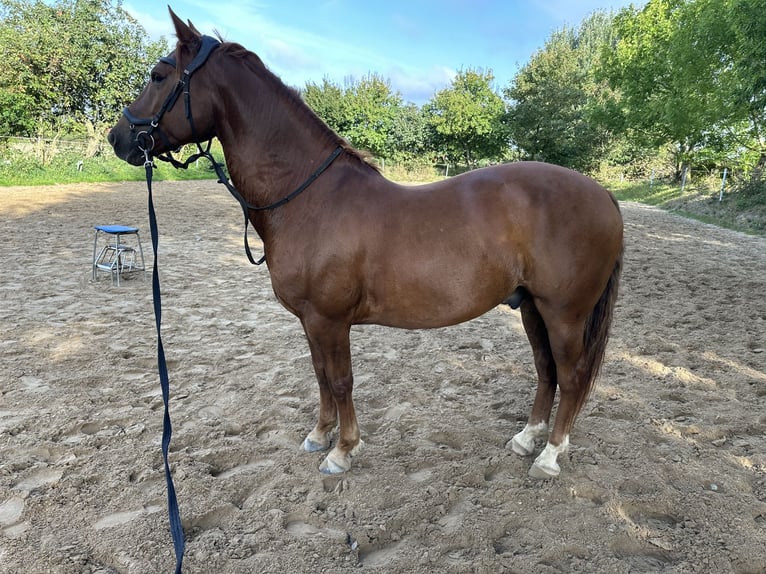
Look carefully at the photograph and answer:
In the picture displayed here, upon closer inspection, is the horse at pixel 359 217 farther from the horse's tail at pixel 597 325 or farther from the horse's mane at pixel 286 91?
the horse's tail at pixel 597 325

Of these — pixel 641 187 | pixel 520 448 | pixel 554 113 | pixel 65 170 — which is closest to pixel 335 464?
pixel 520 448

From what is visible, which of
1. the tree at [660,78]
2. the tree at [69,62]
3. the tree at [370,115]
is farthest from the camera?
the tree at [370,115]

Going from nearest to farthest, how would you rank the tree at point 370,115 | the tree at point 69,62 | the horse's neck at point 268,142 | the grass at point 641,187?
the horse's neck at point 268,142, the grass at point 641,187, the tree at point 69,62, the tree at point 370,115

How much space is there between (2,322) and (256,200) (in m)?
3.67

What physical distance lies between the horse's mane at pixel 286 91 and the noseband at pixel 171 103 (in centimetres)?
8

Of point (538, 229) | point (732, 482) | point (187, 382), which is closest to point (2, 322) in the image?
point (187, 382)

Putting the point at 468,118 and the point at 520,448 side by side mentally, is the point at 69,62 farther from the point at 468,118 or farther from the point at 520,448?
the point at 520,448

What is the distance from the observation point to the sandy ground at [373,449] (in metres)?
1.88

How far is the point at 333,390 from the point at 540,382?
130 centimetres

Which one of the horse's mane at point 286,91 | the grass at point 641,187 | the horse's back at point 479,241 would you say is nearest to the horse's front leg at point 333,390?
the horse's back at point 479,241

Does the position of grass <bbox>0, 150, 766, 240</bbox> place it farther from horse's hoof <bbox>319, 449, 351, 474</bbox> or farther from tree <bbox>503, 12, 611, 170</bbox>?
horse's hoof <bbox>319, 449, 351, 474</bbox>

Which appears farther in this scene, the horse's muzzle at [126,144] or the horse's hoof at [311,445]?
the horse's hoof at [311,445]

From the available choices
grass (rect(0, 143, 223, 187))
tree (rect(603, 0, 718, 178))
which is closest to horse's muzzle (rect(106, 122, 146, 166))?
grass (rect(0, 143, 223, 187))

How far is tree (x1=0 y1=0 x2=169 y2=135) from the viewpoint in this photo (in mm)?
18891
